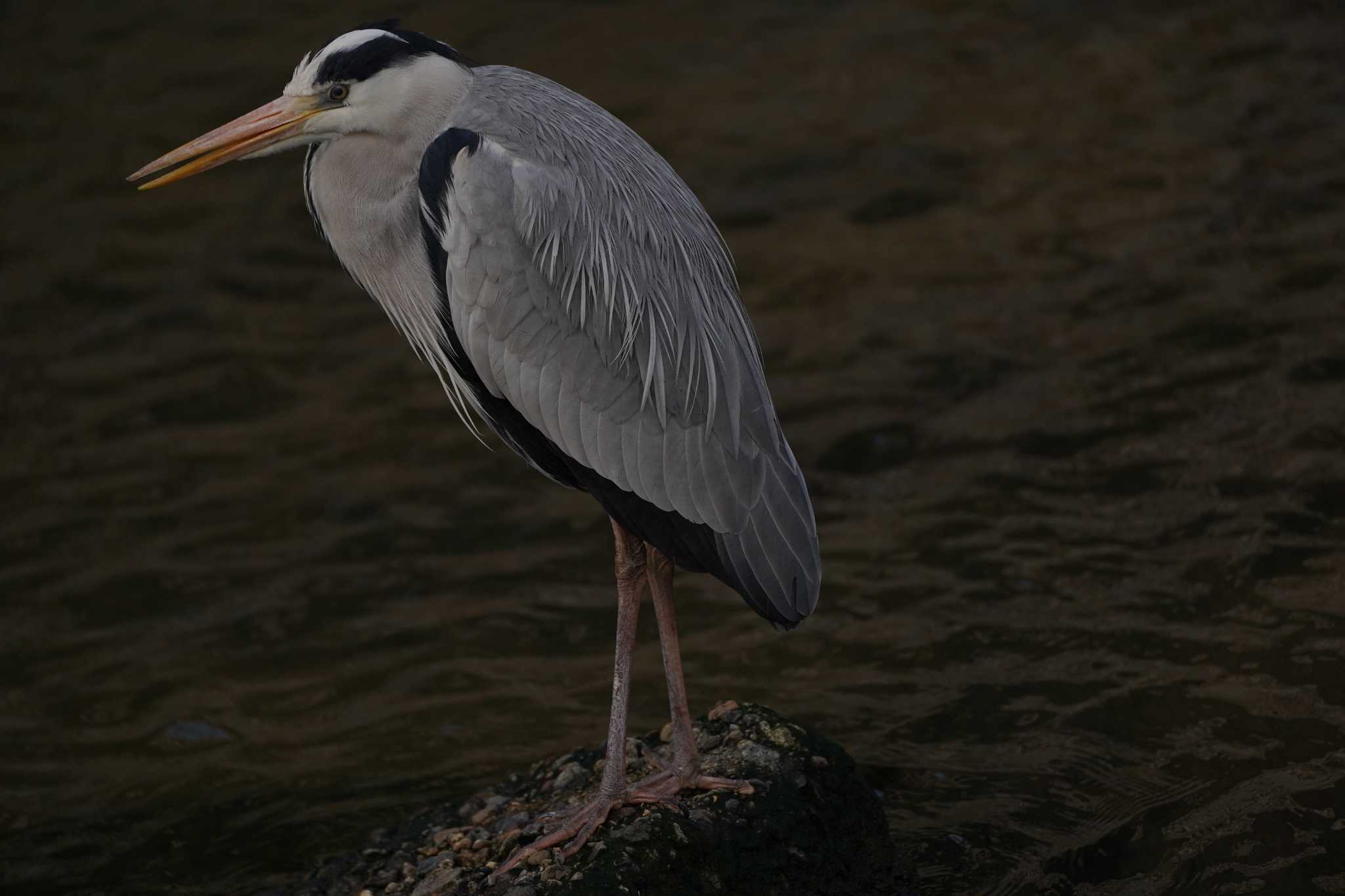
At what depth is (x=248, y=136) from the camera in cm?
471

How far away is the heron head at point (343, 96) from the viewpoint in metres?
4.67

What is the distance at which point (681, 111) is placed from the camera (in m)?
12.0

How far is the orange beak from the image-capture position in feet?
15.4

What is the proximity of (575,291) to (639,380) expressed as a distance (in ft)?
1.05

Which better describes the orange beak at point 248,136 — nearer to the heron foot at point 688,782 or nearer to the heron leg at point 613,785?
the heron leg at point 613,785

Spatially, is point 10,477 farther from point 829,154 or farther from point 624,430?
point 829,154

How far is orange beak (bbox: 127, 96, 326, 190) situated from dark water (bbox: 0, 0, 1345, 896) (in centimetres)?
265

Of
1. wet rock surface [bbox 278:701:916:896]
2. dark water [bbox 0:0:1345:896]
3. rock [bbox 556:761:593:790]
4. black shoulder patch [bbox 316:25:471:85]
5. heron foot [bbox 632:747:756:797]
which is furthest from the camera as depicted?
dark water [bbox 0:0:1345:896]

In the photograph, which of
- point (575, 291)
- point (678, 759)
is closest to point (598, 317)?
point (575, 291)

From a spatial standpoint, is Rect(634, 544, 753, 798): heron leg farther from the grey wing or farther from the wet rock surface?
the grey wing

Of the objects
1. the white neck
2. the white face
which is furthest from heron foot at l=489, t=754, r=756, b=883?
the white face

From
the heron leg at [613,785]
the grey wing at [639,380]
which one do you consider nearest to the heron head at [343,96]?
the grey wing at [639,380]

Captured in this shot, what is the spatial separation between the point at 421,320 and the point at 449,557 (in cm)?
309

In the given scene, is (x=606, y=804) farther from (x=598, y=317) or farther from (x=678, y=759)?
(x=598, y=317)
